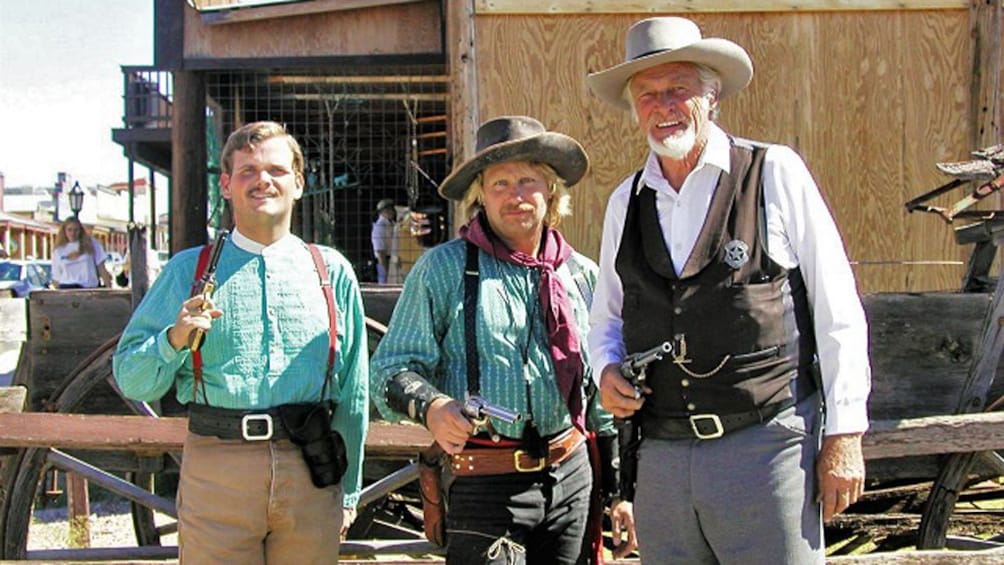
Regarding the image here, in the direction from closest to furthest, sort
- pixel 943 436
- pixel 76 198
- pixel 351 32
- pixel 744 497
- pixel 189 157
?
pixel 744 497
pixel 943 436
pixel 351 32
pixel 189 157
pixel 76 198

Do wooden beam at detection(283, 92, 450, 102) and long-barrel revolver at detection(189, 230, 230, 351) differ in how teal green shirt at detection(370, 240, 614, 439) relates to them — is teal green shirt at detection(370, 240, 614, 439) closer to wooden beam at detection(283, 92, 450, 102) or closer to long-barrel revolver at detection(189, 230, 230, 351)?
long-barrel revolver at detection(189, 230, 230, 351)

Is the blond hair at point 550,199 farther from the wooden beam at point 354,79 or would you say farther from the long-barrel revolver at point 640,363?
the wooden beam at point 354,79

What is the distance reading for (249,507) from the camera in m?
2.80

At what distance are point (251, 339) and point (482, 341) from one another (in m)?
0.64

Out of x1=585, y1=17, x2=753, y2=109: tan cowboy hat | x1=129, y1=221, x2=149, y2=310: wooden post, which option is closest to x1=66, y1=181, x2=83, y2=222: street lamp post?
x1=129, y1=221, x2=149, y2=310: wooden post

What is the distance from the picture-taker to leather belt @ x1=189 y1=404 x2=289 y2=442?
9.26 feet

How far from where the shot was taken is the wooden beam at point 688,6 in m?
6.05

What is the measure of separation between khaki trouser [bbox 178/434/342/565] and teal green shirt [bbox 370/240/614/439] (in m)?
0.33

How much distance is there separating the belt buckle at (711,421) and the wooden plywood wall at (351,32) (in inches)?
223

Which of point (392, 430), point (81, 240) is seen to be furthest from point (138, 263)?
point (81, 240)

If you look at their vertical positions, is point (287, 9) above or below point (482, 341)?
above

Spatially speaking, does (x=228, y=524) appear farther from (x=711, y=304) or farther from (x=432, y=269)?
(x=711, y=304)

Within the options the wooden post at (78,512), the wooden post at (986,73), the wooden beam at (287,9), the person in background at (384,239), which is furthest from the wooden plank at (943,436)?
the person in background at (384,239)

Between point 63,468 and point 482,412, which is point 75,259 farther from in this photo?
point 482,412
